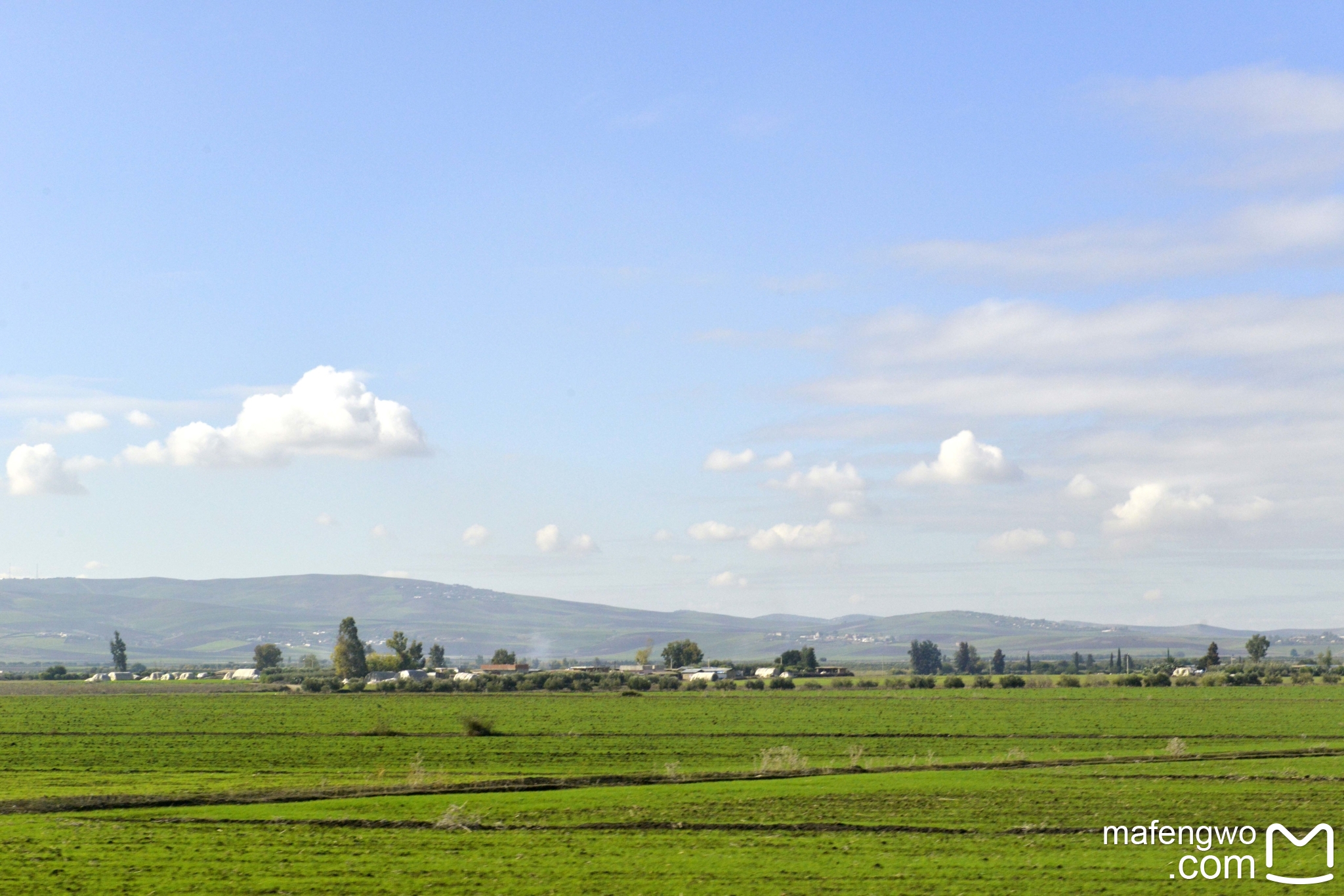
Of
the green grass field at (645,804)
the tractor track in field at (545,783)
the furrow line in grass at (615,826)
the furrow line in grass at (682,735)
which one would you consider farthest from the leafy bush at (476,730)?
the furrow line in grass at (615,826)

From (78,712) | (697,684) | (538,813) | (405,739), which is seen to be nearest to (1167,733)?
(405,739)

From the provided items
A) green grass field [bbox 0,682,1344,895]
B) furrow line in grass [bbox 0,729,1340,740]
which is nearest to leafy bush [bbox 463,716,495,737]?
furrow line in grass [bbox 0,729,1340,740]

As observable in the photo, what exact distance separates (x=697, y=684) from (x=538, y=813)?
144m

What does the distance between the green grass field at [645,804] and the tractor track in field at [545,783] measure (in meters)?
0.20

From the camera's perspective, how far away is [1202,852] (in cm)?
2955

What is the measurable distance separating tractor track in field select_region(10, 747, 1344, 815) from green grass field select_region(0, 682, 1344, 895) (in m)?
0.20

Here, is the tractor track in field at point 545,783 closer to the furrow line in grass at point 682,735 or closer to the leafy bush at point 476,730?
the furrow line in grass at point 682,735

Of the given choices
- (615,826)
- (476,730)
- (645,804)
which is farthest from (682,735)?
(615,826)

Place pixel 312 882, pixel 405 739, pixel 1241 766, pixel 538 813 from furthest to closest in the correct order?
pixel 405 739
pixel 1241 766
pixel 538 813
pixel 312 882

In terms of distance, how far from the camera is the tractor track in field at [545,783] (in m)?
38.8

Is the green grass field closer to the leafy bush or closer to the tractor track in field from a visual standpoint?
the tractor track in field

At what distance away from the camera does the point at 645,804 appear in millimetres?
38031

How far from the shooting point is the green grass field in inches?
1058

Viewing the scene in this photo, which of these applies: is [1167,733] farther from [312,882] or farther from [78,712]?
[78,712]
